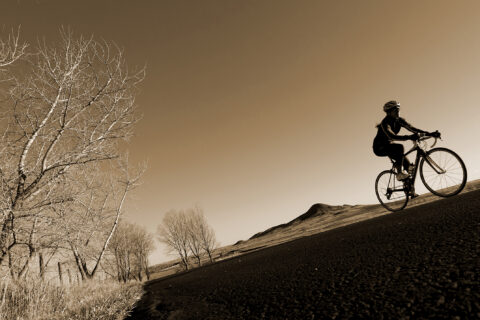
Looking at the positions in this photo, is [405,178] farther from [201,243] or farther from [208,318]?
[201,243]

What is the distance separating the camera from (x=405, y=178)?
21.5 feet

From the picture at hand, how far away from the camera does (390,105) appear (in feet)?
20.5

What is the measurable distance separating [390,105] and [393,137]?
74 cm

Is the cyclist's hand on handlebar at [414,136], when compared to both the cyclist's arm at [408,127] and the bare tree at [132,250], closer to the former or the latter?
the cyclist's arm at [408,127]

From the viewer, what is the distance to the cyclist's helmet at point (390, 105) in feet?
20.3

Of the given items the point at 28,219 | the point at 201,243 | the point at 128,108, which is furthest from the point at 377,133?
the point at 201,243

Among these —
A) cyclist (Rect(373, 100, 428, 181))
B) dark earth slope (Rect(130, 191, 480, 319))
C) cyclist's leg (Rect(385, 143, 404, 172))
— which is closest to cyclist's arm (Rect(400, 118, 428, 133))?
cyclist (Rect(373, 100, 428, 181))

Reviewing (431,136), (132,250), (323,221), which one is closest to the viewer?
(431,136)

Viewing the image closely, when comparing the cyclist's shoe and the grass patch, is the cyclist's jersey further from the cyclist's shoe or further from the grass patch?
the grass patch

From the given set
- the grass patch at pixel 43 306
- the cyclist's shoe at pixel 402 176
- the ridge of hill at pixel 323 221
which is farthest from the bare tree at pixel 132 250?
the cyclist's shoe at pixel 402 176

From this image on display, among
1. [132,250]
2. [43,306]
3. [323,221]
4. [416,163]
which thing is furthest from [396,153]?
[323,221]

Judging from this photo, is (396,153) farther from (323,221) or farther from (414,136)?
(323,221)

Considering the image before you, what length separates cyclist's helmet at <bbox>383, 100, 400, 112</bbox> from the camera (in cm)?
619

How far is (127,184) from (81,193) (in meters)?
11.0
